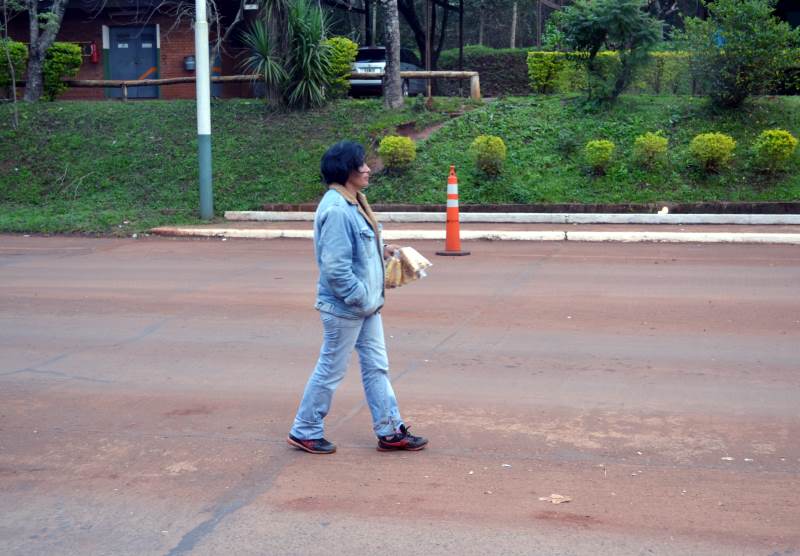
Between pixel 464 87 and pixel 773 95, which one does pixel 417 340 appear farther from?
pixel 464 87

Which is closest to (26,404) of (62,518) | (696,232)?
(62,518)

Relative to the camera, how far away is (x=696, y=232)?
15.6m

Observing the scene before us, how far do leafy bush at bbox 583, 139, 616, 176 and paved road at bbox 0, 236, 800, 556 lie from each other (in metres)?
7.11

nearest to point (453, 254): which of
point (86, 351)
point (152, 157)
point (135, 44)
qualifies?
point (86, 351)

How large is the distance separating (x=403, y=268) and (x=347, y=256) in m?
0.55

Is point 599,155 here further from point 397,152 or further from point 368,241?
point 368,241

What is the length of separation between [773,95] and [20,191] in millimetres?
16688

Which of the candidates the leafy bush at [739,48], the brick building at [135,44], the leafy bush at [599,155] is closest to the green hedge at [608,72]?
the leafy bush at [739,48]

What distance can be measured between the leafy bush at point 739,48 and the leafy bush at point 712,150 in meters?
2.16

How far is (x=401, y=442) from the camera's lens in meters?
5.81

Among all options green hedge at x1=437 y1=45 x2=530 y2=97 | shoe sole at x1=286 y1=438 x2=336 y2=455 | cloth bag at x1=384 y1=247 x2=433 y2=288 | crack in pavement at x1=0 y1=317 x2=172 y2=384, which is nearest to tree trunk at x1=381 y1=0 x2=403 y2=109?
green hedge at x1=437 y1=45 x2=530 y2=97

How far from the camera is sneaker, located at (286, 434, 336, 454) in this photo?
19.1 ft

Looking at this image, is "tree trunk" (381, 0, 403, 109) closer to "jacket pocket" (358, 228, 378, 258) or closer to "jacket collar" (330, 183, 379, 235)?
"jacket collar" (330, 183, 379, 235)

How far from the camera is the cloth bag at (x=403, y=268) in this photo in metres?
5.93
